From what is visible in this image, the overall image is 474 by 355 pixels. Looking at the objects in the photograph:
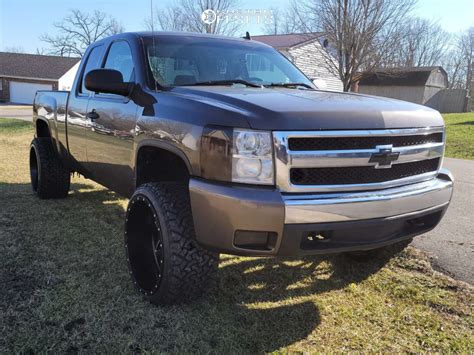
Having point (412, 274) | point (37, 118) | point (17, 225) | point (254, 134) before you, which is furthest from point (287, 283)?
point (37, 118)

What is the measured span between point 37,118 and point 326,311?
4755 mm

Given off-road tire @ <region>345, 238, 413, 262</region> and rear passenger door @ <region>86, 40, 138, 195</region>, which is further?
off-road tire @ <region>345, 238, 413, 262</region>

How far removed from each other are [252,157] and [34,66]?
167 ft

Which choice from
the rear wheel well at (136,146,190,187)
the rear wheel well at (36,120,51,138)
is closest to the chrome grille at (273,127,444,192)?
the rear wheel well at (136,146,190,187)

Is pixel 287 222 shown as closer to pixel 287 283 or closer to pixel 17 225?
pixel 287 283

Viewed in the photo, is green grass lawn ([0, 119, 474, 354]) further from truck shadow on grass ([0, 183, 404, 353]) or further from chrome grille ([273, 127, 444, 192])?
chrome grille ([273, 127, 444, 192])

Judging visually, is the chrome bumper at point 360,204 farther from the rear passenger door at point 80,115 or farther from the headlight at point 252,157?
the rear passenger door at point 80,115

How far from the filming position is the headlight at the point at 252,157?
2.50 metres

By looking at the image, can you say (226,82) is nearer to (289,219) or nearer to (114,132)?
(114,132)

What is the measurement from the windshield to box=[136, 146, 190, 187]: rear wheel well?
57cm

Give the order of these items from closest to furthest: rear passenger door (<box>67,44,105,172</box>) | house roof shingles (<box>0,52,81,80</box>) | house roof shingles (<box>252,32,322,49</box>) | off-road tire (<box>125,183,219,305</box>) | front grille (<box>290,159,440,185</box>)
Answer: front grille (<box>290,159,440,185</box>) < off-road tire (<box>125,183,219,305</box>) < rear passenger door (<box>67,44,105,172</box>) < house roof shingles (<box>252,32,322,49</box>) < house roof shingles (<box>0,52,81,80</box>)

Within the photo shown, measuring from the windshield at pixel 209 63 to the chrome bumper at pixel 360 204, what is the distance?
59.3 inches

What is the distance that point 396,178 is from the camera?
295cm

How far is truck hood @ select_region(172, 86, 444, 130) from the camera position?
2.53 meters
